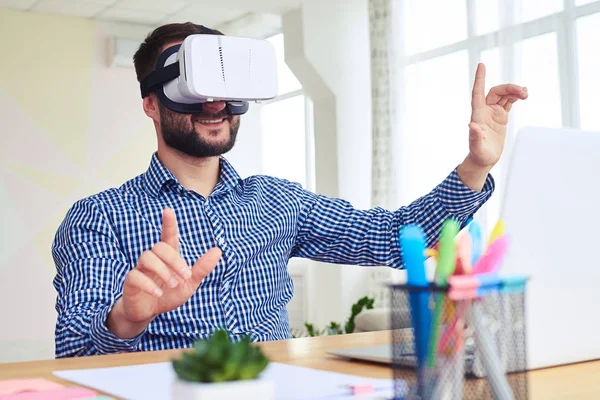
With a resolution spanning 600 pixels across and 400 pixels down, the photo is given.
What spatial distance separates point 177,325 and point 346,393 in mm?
765

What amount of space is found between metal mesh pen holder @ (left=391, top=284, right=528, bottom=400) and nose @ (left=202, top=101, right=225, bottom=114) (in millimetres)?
1106

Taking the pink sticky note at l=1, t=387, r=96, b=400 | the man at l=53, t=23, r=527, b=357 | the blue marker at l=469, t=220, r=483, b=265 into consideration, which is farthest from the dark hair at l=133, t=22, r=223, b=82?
the blue marker at l=469, t=220, r=483, b=265

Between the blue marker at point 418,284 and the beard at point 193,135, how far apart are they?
45.2 inches

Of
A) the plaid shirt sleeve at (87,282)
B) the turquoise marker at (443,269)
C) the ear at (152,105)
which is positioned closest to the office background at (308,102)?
the ear at (152,105)

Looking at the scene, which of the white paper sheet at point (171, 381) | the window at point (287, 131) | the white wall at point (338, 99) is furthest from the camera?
the window at point (287, 131)

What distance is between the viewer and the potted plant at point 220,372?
20.5 inches

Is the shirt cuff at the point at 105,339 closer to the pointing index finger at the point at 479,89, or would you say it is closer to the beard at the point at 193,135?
the beard at the point at 193,135

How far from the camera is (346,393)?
31.0 inches

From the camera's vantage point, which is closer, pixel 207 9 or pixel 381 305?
pixel 381 305

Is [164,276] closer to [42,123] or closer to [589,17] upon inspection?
[589,17]

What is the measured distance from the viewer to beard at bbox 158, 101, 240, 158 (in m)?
1.64

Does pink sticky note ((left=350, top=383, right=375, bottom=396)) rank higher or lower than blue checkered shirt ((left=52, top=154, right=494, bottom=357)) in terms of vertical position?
lower

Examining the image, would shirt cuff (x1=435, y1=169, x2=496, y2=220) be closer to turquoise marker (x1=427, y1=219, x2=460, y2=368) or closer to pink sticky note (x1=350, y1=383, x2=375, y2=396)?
pink sticky note (x1=350, y1=383, x2=375, y2=396)

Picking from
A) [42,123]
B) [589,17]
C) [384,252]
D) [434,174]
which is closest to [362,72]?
[434,174]
